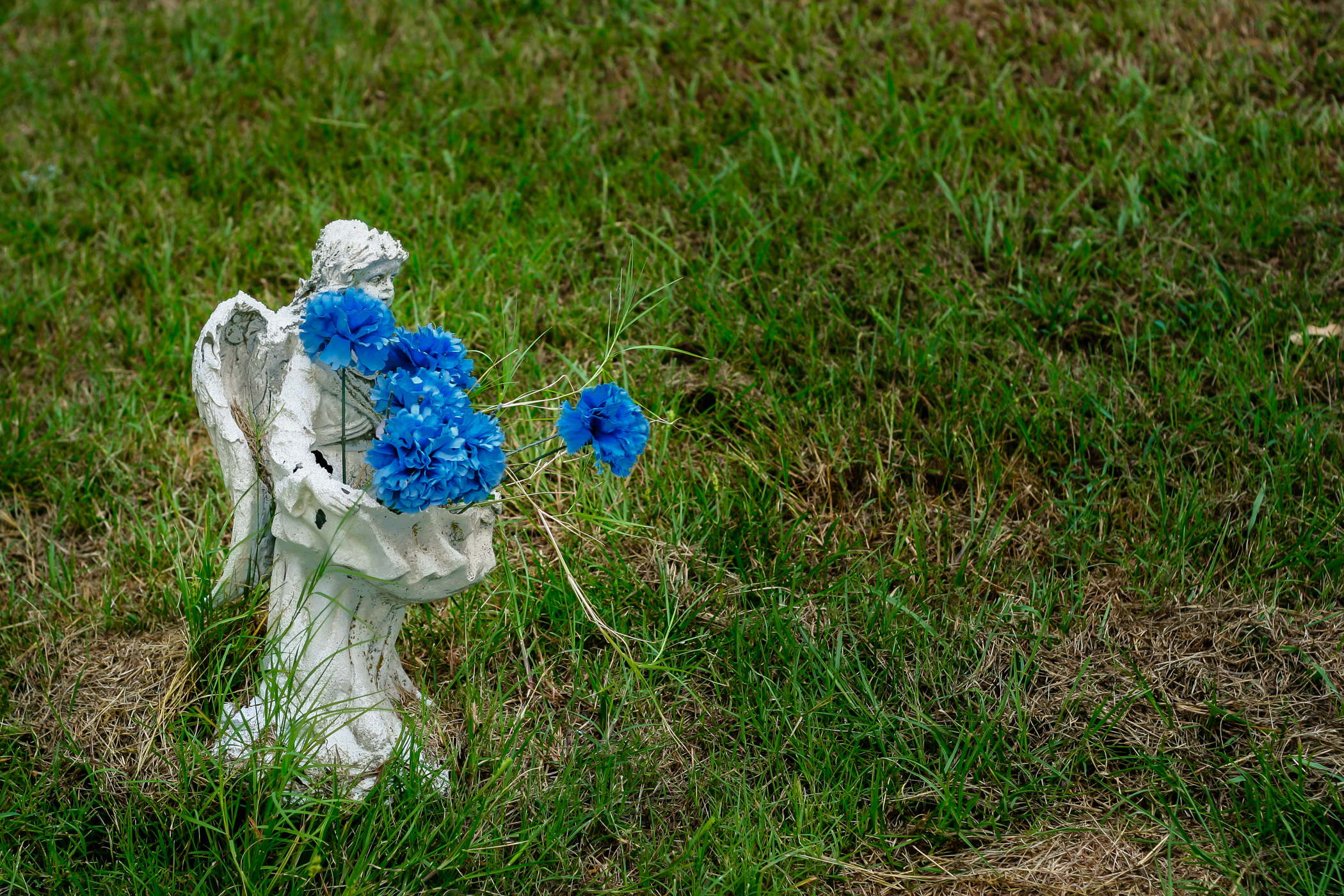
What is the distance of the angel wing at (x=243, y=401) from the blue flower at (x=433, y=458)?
1.61 ft

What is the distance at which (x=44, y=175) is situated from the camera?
14.6 feet

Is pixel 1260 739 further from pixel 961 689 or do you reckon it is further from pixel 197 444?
pixel 197 444

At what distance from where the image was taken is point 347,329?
7.00 feet

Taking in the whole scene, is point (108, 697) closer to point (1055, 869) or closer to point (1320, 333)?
point (1055, 869)

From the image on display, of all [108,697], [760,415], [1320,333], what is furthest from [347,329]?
[1320,333]

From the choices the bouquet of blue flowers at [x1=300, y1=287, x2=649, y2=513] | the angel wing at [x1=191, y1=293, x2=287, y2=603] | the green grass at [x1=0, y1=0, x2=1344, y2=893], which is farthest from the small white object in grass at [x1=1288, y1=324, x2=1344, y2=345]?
the angel wing at [x1=191, y1=293, x2=287, y2=603]

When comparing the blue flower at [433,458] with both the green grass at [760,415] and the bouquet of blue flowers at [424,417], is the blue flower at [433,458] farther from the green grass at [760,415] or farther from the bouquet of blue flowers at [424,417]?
the green grass at [760,415]

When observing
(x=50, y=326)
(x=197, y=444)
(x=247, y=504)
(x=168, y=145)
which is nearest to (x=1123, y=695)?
(x=247, y=504)

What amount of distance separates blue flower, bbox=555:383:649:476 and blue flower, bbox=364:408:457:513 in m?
0.24

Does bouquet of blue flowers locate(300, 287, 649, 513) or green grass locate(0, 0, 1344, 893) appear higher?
bouquet of blue flowers locate(300, 287, 649, 513)

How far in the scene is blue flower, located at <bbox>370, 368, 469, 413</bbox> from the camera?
213cm

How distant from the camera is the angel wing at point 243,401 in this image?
2447 mm

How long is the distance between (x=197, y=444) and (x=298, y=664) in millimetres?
1357

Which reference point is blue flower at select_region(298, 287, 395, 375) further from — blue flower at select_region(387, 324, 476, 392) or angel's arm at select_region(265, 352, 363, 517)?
angel's arm at select_region(265, 352, 363, 517)
